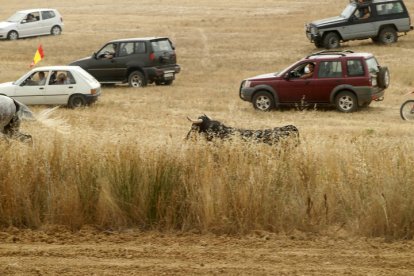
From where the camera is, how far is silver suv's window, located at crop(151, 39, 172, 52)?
29.7m

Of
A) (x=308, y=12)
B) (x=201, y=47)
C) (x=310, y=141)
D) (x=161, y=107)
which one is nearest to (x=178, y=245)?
(x=310, y=141)

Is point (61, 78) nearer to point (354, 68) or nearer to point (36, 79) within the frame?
point (36, 79)

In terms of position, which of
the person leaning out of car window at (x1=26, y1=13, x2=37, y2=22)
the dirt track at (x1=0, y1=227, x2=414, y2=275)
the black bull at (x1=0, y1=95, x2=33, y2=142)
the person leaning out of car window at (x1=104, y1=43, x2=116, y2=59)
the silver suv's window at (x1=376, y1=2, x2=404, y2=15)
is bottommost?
the dirt track at (x1=0, y1=227, x2=414, y2=275)

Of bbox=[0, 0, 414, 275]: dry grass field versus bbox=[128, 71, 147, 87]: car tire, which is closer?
bbox=[0, 0, 414, 275]: dry grass field

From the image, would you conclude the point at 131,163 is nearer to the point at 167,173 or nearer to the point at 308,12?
the point at 167,173

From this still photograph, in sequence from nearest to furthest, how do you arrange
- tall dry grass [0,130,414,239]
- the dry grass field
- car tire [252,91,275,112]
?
the dry grass field → tall dry grass [0,130,414,239] → car tire [252,91,275,112]

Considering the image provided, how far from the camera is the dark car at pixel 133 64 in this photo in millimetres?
29438

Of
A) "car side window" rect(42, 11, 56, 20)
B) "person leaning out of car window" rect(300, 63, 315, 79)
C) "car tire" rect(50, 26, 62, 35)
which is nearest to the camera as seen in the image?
"person leaning out of car window" rect(300, 63, 315, 79)

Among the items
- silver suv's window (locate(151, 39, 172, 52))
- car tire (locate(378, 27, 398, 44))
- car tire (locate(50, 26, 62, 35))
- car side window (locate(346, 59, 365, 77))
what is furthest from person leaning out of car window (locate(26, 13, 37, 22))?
car side window (locate(346, 59, 365, 77))

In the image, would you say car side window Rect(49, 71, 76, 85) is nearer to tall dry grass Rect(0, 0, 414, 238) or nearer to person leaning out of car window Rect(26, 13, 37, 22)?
tall dry grass Rect(0, 0, 414, 238)

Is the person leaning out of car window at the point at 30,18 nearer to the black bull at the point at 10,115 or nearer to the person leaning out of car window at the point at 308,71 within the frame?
the person leaning out of car window at the point at 308,71

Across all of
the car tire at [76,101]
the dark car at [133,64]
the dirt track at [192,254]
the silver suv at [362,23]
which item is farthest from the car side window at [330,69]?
the dirt track at [192,254]

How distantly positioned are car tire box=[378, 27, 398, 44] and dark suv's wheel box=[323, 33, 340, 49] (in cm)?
202

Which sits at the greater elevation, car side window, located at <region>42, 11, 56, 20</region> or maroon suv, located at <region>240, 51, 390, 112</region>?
car side window, located at <region>42, 11, 56, 20</region>
